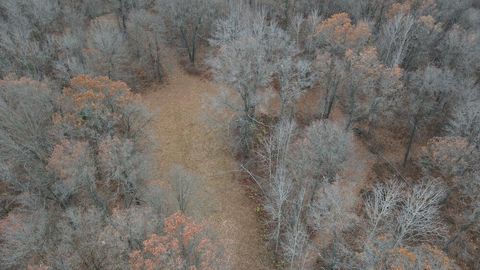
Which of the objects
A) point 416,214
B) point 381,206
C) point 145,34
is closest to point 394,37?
point 381,206

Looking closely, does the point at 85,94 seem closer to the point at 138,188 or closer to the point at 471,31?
the point at 138,188

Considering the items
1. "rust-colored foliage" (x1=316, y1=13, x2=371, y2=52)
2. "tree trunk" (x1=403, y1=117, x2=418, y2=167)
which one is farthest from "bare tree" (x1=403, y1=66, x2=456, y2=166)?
"rust-colored foliage" (x1=316, y1=13, x2=371, y2=52)

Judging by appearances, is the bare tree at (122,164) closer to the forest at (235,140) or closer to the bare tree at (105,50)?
the forest at (235,140)

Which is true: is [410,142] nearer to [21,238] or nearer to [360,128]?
[360,128]

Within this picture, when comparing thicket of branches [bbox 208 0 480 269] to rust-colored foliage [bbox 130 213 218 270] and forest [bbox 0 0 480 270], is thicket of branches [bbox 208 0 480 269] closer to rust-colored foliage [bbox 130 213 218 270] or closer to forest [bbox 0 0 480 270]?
forest [bbox 0 0 480 270]

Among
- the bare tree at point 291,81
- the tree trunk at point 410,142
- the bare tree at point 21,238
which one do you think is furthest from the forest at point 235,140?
the tree trunk at point 410,142

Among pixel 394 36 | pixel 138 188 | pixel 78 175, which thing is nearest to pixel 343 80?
pixel 394 36
